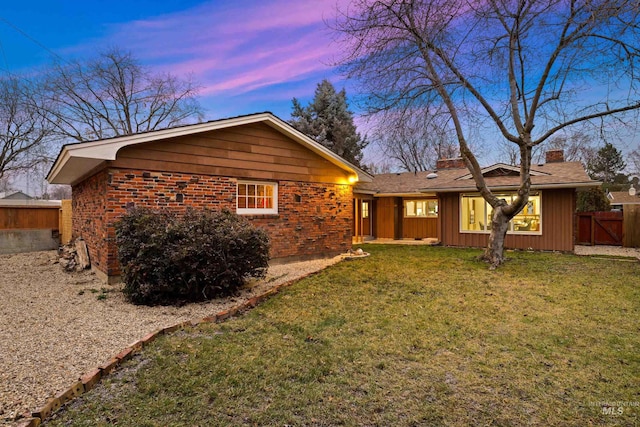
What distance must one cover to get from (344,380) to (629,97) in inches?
352

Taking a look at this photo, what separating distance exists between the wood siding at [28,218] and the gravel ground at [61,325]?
21.3ft

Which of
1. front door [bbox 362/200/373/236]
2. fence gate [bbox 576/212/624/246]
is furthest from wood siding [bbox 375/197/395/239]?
fence gate [bbox 576/212/624/246]

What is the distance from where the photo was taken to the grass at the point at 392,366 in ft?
8.34

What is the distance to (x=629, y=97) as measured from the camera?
24.5ft

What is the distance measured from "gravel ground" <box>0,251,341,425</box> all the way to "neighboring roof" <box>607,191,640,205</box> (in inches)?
1511

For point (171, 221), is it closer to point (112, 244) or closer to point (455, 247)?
point (112, 244)

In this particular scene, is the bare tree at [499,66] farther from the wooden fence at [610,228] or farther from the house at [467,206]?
the wooden fence at [610,228]

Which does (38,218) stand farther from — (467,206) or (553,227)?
(553,227)

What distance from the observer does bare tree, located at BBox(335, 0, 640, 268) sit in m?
7.70

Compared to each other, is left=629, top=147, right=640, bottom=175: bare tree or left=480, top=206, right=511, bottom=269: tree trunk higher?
left=629, top=147, right=640, bottom=175: bare tree

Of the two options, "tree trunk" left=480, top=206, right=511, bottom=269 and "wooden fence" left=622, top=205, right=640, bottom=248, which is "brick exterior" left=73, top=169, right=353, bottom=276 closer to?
"tree trunk" left=480, top=206, right=511, bottom=269

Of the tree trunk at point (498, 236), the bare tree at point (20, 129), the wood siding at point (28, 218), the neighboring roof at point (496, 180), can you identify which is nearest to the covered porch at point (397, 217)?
the neighboring roof at point (496, 180)

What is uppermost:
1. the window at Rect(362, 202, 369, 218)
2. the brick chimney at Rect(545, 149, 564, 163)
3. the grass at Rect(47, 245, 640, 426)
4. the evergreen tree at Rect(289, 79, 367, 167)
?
the evergreen tree at Rect(289, 79, 367, 167)

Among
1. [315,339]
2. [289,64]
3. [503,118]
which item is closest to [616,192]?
[503,118]
